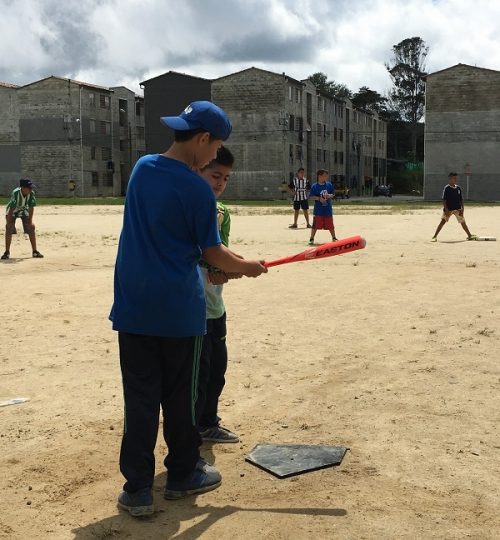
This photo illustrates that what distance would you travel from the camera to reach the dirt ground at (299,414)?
3.44 metres

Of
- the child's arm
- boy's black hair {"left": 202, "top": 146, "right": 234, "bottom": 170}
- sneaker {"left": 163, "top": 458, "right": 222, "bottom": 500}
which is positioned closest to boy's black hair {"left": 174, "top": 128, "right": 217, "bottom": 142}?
the child's arm

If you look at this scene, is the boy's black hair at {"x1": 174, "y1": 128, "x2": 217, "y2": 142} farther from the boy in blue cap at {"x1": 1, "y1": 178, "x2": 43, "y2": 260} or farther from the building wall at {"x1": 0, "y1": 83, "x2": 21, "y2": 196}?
the building wall at {"x1": 0, "y1": 83, "x2": 21, "y2": 196}

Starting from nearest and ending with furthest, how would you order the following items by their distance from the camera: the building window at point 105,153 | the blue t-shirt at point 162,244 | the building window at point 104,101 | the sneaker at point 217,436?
1. the blue t-shirt at point 162,244
2. the sneaker at point 217,436
3. the building window at point 104,101
4. the building window at point 105,153

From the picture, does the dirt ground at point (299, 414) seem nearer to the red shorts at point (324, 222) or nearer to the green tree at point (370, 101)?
the red shorts at point (324, 222)

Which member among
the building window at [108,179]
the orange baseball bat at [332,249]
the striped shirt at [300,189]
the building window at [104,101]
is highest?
the building window at [104,101]

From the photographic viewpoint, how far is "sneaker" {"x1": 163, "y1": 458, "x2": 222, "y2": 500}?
3.71m

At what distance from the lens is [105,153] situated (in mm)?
70812

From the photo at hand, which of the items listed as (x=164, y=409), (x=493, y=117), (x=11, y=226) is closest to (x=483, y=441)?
(x=164, y=409)

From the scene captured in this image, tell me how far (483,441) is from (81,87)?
67.3 metres

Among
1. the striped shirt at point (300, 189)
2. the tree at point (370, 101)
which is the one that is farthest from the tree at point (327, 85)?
the striped shirt at point (300, 189)

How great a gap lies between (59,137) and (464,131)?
121 ft

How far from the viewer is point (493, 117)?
191 feet

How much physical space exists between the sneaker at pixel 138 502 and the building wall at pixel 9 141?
69089mm

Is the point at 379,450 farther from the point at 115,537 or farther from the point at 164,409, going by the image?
the point at 115,537
